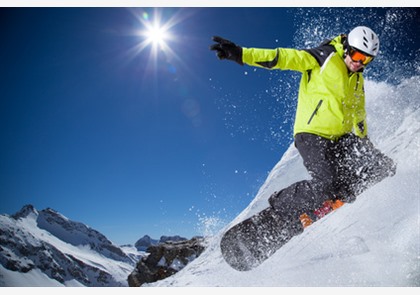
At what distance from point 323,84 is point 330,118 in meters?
0.35

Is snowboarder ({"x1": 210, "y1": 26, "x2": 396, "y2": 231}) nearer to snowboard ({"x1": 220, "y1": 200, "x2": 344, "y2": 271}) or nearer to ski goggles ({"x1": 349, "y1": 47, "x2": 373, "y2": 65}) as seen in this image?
ski goggles ({"x1": 349, "y1": 47, "x2": 373, "y2": 65})

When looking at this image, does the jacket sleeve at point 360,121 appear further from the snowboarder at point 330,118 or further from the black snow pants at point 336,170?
the black snow pants at point 336,170

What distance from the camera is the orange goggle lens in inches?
138

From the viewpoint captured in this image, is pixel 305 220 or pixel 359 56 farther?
pixel 305 220

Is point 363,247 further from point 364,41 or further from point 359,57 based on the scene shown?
point 364,41

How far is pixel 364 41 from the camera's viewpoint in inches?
137

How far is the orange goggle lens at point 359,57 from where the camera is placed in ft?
11.5

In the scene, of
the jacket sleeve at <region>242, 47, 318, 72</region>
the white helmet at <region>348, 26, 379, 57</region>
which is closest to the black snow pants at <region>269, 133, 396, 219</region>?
the jacket sleeve at <region>242, 47, 318, 72</region>

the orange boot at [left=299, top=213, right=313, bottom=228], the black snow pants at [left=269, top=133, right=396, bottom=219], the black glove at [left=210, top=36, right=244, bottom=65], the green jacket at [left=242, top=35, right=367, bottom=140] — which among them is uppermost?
the black glove at [left=210, top=36, right=244, bottom=65]

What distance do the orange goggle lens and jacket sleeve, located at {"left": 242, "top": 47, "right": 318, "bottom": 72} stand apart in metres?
0.35

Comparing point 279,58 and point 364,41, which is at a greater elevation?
point 279,58

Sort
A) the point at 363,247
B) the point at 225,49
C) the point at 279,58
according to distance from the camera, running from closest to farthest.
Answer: the point at 363,247, the point at 225,49, the point at 279,58

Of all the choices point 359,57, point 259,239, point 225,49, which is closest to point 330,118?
point 359,57
